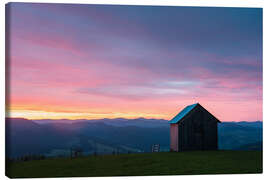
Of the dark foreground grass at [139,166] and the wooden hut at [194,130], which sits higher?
the wooden hut at [194,130]

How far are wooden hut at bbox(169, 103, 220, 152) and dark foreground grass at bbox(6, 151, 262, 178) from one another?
12.4 ft

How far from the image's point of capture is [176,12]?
2845 cm

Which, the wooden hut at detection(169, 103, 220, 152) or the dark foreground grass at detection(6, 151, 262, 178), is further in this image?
the wooden hut at detection(169, 103, 220, 152)

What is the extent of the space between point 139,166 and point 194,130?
35.1 feet

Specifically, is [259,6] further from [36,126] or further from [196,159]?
[36,126]

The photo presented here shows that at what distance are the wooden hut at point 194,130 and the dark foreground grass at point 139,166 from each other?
3.77 metres

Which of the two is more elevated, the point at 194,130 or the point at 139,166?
the point at 194,130

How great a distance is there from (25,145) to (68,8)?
37.7ft

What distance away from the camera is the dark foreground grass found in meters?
25.5

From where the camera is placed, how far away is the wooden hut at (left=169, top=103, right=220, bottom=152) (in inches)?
1419

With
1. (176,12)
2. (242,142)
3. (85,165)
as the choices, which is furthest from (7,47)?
Answer: (242,142)

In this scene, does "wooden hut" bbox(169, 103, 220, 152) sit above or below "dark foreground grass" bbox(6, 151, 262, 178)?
above

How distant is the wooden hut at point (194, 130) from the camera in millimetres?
36031

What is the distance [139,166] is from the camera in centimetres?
2769
